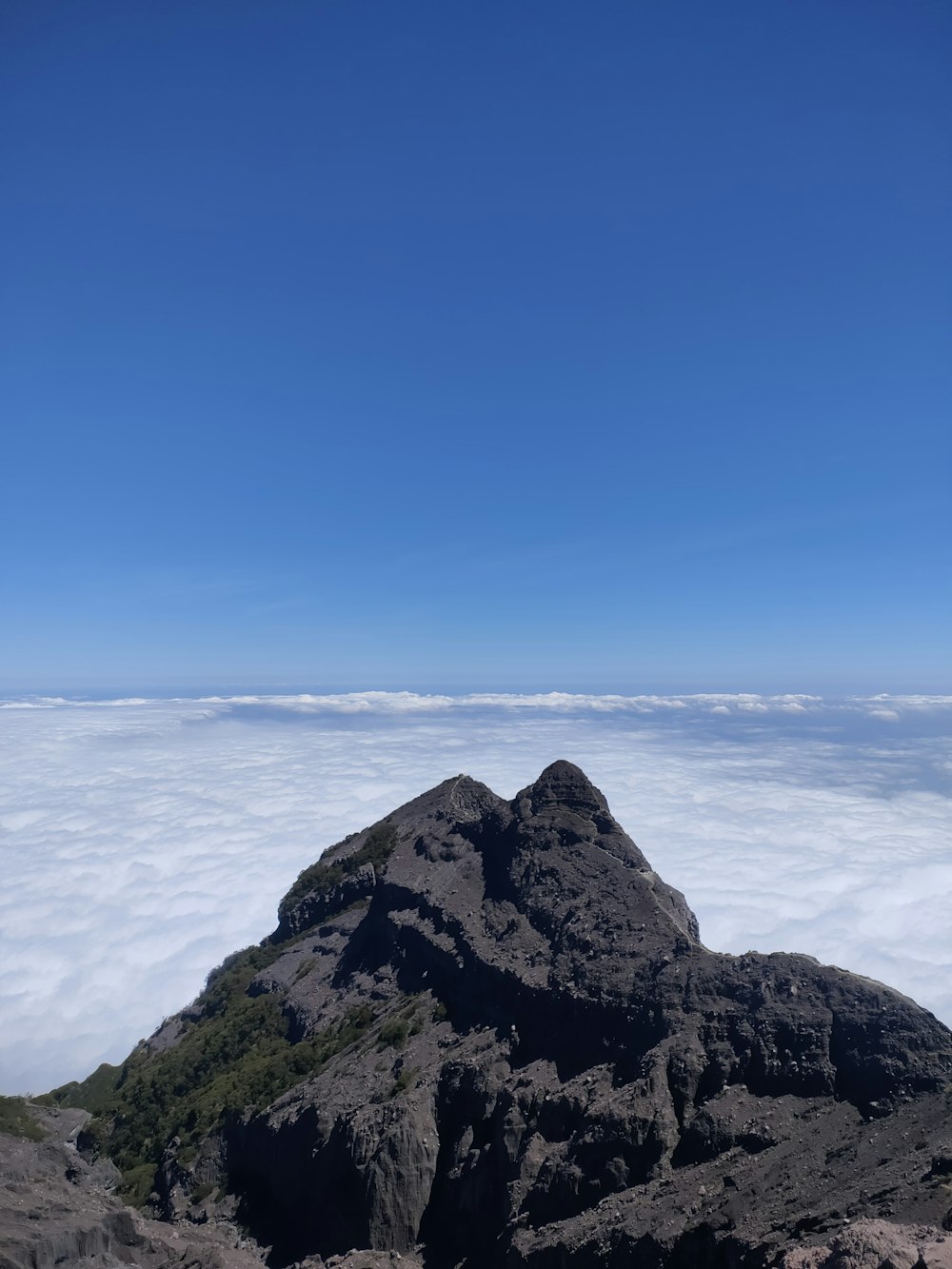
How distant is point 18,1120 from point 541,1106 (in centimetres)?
3596

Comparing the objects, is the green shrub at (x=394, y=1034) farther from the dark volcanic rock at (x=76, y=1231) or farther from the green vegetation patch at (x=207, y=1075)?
the dark volcanic rock at (x=76, y=1231)

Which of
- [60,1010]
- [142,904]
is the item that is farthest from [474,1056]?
[142,904]

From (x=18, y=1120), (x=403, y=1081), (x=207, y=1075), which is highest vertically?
(x=403, y=1081)

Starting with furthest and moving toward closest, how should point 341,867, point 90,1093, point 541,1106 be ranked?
1. point 341,867
2. point 90,1093
3. point 541,1106

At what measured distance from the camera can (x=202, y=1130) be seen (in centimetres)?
3531

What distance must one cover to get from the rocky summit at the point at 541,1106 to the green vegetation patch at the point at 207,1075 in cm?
22

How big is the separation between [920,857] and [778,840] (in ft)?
70.0

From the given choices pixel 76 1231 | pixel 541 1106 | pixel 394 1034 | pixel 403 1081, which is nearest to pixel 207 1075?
pixel 394 1034

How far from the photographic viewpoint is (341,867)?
5569 centimetres

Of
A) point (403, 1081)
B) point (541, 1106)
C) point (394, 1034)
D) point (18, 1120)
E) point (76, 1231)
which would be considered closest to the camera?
point (76, 1231)

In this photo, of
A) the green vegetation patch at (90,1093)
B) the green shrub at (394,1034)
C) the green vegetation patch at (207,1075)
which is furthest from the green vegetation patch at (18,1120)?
the green shrub at (394,1034)

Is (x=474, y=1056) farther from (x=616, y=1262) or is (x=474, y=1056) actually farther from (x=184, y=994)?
(x=184, y=994)

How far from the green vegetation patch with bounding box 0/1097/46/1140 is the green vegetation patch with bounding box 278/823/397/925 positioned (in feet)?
64.0

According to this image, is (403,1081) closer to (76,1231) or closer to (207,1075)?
(76,1231)
